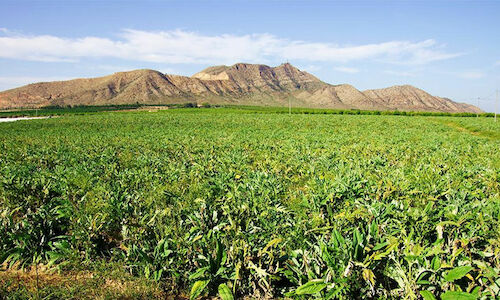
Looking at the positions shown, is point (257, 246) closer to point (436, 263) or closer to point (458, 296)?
point (436, 263)

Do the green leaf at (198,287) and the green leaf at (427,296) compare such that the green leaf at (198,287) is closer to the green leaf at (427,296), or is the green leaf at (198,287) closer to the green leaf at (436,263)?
the green leaf at (427,296)

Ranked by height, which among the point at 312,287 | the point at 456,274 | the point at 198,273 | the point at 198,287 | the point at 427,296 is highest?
the point at 456,274

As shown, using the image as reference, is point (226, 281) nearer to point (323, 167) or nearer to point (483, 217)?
point (483, 217)

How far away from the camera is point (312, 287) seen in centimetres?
348

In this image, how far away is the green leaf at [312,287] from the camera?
3424 millimetres

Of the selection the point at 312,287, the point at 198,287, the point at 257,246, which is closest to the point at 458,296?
the point at 312,287


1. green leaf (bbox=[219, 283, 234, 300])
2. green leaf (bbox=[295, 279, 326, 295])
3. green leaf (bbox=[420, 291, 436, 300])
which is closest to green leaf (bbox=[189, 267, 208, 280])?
green leaf (bbox=[219, 283, 234, 300])

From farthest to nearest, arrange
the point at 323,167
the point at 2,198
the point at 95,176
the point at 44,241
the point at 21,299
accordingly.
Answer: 1. the point at 323,167
2. the point at 95,176
3. the point at 2,198
4. the point at 44,241
5. the point at 21,299

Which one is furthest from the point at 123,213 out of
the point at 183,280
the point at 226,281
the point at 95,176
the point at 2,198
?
the point at 2,198

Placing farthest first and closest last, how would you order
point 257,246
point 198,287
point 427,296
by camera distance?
point 257,246
point 198,287
point 427,296

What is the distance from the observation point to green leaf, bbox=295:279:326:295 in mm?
3424

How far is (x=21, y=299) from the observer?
4055 mm

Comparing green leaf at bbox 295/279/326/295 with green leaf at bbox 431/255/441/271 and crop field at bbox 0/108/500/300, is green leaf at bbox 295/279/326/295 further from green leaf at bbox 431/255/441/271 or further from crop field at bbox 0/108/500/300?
green leaf at bbox 431/255/441/271

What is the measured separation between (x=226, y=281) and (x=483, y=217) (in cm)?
352
